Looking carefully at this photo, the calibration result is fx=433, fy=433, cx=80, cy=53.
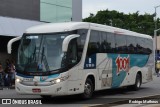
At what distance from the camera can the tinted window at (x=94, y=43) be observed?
58.3 ft

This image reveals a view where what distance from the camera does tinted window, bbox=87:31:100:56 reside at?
1778 cm

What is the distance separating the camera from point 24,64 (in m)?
16.5

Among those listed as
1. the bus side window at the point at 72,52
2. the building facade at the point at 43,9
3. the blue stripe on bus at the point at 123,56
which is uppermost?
the building facade at the point at 43,9

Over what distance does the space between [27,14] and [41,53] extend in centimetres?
1796

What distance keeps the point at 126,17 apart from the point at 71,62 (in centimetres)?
7568

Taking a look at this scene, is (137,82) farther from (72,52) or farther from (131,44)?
(72,52)

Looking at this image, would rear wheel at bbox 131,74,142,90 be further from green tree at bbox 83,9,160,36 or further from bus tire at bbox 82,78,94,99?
green tree at bbox 83,9,160,36

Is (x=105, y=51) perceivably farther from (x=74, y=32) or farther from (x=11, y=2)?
(x=11, y=2)

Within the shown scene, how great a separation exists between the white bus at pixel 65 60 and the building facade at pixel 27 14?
429 inches

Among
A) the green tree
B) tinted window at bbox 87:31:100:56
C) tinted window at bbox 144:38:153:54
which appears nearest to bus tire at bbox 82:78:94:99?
tinted window at bbox 87:31:100:56

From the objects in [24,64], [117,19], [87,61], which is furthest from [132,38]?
[117,19]

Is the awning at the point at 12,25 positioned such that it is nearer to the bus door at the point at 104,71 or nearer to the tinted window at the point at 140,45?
the tinted window at the point at 140,45

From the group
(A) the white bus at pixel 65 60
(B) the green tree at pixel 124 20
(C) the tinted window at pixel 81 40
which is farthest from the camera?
(B) the green tree at pixel 124 20

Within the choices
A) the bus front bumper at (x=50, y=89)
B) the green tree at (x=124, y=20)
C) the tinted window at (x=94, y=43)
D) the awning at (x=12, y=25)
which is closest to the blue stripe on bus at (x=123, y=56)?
the tinted window at (x=94, y=43)
